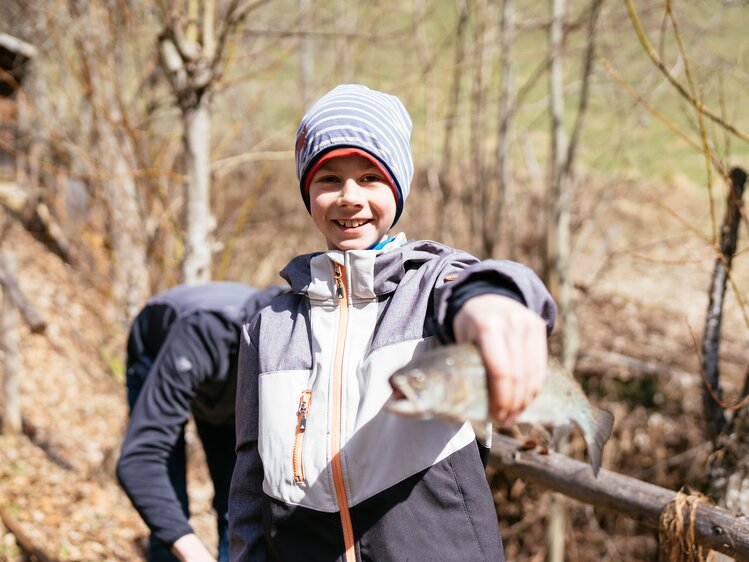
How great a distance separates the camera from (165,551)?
2479mm

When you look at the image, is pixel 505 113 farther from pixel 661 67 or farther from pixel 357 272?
pixel 357 272

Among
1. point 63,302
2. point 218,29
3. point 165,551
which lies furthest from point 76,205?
point 165,551

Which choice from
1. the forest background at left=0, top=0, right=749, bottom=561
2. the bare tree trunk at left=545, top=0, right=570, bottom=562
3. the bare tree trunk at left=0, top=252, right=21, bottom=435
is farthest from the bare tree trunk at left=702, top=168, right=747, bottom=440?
the bare tree trunk at left=0, top=252, right=21, bottom=435

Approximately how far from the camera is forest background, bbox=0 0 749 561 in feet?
13.1

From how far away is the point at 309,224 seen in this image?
11.3m

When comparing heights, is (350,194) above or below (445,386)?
above

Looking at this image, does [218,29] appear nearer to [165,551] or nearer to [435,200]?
[165,551]

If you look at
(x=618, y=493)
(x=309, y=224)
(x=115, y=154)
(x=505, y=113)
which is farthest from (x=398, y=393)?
(x=309, y=224)

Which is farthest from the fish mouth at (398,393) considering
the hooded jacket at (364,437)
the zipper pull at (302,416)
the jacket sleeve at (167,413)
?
the jacket sleeve at (167,413)

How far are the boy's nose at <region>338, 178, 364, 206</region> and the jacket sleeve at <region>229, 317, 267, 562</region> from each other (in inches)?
16.4

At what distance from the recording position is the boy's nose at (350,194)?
4.76ft

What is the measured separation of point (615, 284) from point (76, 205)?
29.4 ft

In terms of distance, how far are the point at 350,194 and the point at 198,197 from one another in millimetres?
2837

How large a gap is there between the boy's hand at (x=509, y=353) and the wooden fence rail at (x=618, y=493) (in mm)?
1460
